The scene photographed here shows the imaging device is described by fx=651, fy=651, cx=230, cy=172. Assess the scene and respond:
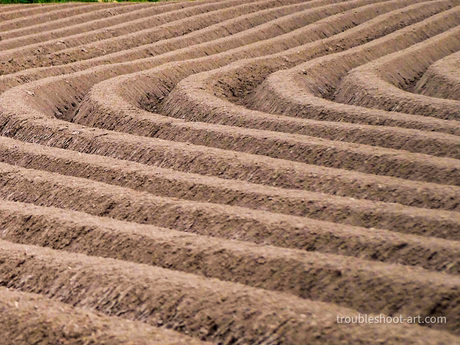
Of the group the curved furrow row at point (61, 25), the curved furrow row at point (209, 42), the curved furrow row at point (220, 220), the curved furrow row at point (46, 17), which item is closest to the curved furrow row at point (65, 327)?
the curved furrow row at point (220, 220)

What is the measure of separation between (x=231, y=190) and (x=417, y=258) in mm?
1054

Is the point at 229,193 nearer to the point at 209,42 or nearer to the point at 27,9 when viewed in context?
the point at 209,42

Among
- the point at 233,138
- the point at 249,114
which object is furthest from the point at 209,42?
the point at 233,138

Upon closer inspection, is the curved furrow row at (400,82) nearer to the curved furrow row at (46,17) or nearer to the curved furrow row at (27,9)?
the curved furrow row at (46,17)

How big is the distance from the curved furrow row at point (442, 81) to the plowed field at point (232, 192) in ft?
0.05

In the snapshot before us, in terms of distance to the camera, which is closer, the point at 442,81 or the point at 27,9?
the point at 442,81

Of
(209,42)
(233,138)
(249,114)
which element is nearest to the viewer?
(233,138)

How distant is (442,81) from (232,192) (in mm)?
2329

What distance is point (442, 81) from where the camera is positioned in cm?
486

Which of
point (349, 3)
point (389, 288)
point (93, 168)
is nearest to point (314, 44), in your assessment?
point (349, 3)

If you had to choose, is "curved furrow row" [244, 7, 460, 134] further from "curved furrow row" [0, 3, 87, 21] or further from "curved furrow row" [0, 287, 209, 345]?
"curved furrow row" [0, 3, 87, 21]

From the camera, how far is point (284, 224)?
2934 millimetres

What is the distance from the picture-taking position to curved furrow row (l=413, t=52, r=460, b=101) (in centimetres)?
472

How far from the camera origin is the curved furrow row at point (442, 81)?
15.5 feet
